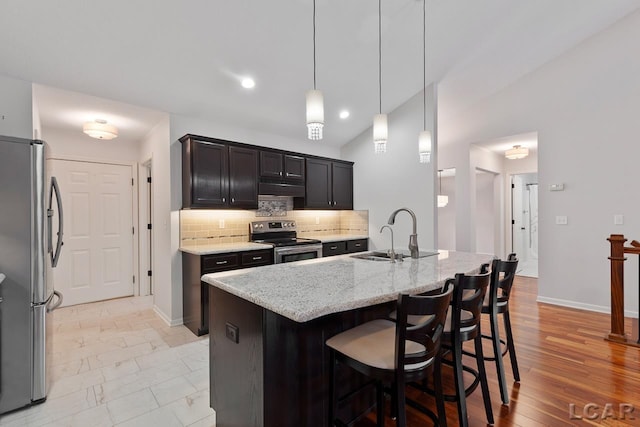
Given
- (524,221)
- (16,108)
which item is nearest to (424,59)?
(16,108)

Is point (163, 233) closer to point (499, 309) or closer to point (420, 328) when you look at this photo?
point (420, 328)

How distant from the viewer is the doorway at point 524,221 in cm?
671

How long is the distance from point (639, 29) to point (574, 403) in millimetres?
4243

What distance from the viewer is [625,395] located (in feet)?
→ 7.12

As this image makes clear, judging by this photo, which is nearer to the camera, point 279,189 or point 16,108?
point 16,108

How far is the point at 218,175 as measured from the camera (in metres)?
3.71

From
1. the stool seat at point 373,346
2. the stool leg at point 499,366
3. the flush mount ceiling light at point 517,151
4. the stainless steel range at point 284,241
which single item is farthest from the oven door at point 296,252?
the flush mount ceiling light at point 517,151

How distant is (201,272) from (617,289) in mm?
4255

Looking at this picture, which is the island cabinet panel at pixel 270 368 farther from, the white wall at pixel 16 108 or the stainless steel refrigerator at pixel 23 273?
the white wall at pixel 16 108

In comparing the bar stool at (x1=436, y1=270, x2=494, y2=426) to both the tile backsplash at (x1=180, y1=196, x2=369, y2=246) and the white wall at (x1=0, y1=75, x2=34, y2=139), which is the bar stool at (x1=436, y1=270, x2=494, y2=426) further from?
the white wall at (x1=0, y1=75, x2=34, y2=139)

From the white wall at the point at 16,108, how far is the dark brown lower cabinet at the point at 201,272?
1863mm

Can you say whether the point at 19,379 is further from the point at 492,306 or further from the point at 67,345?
the point at 492,306

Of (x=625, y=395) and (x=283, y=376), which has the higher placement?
(x=283, y=376)

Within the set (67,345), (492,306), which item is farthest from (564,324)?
(67,345)
